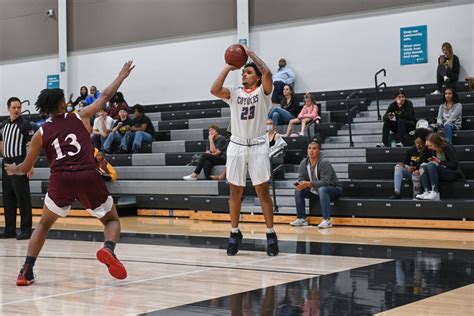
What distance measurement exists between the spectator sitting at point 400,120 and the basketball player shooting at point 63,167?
23.7 feet

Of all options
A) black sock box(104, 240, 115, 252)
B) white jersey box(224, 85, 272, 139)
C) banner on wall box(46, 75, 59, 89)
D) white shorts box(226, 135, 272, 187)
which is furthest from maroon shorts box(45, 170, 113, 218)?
banner on wall box(46, 75, 59, 89)

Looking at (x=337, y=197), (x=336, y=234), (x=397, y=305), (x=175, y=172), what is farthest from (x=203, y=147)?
(x=397, y=305)

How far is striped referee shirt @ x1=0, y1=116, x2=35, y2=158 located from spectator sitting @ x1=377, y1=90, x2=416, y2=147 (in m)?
6.03

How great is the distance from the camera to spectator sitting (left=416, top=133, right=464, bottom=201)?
1031cm

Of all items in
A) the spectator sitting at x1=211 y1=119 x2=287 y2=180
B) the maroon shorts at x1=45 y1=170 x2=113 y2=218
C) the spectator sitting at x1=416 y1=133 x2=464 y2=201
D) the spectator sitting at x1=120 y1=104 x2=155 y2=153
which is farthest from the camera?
the spectator sitting at x1=120 y1=104 x2=155 y2=153

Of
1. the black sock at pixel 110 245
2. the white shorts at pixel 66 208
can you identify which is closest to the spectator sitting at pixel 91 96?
the white shorts at pixel 66 208

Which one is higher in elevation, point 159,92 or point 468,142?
point 159,92

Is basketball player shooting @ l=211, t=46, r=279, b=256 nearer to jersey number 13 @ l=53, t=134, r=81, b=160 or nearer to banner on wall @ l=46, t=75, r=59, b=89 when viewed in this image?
jersey number 13 @ l=53, t=134, r=81, b=160

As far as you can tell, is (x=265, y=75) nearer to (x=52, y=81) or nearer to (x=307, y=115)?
(x=307, y=115)

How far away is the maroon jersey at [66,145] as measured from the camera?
5.65 metres

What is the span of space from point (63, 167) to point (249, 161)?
2.07 meters

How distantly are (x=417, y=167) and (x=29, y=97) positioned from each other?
14.3 metres

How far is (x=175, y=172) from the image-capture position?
13859 mm

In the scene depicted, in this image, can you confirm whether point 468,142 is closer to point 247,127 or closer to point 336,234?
point 336,234
